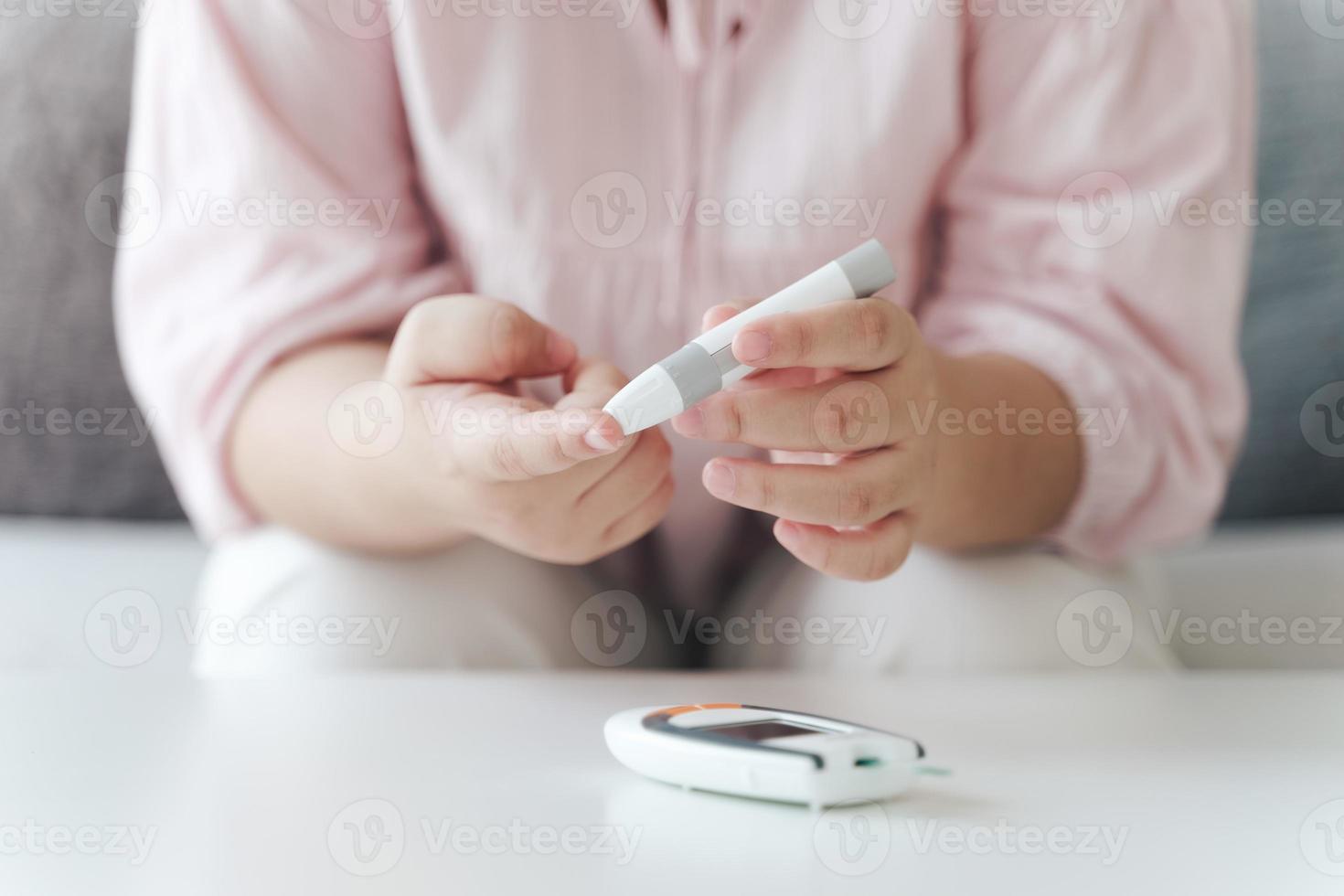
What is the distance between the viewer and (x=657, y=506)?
0.47 meters

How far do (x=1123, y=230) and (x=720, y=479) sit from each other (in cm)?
29

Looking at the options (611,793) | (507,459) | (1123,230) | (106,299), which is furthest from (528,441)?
(106,299)

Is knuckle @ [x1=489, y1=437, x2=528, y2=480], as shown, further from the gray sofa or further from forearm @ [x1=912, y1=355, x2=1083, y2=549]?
the gray sofa

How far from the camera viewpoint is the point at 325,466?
0.53m

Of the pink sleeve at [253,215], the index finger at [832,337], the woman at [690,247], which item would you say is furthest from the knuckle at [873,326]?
the pink sleeve at [253,215]

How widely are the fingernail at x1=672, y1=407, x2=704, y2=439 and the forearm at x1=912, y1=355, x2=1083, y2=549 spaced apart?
123 millimetres

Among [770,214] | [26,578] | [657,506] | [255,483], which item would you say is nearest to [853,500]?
[657,506]

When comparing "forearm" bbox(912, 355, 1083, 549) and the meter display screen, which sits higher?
"forearm" bbox(912, 355, 1083, 549)

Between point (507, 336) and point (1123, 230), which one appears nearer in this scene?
point (507, 336)

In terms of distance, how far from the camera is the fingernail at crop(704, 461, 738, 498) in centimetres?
39

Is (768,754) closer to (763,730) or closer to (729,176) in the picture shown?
(763,730)

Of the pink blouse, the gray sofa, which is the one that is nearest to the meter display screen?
the pink blouse

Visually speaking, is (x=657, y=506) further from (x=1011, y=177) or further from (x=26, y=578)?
(x=26, y=578)

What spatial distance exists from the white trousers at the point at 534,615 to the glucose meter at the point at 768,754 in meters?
0.18
